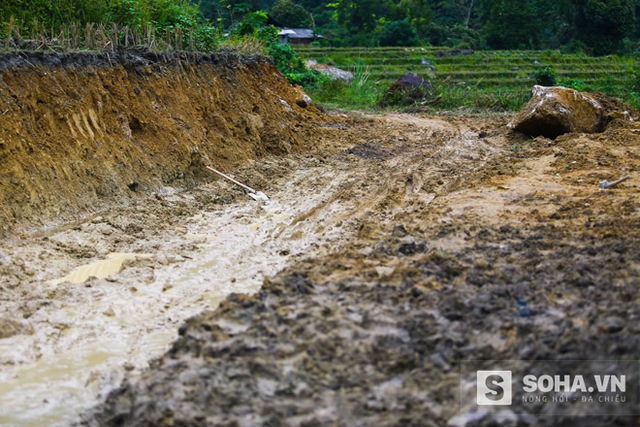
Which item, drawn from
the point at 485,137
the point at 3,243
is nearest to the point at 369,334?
the point at 3,243

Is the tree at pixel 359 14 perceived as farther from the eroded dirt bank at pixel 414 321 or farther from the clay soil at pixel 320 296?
the eroded dirt bank at pixel 414 321

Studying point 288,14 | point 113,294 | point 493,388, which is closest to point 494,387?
point 493,388

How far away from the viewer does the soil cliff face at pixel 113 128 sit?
8203 mm

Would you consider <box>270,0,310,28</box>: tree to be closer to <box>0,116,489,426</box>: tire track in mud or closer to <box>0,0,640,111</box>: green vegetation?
<box>0,0,640,111</box>: green vegetation

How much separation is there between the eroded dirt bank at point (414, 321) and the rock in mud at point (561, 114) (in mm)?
5293

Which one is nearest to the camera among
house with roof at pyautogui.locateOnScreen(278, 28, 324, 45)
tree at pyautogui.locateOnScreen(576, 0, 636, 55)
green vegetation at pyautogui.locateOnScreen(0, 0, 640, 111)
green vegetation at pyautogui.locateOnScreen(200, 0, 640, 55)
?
green vegetation at pyautogui.locateOnScreen(0, 0, 640, 111)

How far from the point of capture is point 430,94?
73.3ft

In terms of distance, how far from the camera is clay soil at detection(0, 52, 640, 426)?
404 centimetres

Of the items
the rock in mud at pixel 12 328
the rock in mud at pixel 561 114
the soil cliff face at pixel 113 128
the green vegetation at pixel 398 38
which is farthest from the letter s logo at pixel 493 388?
the rock in mud at pixel 561 114

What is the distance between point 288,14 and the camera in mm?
45812

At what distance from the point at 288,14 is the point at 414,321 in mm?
43602

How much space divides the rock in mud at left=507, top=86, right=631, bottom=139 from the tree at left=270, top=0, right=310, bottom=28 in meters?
33.8

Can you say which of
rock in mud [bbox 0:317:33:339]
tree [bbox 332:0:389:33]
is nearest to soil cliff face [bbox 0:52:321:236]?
rock in mud [bbox 0:317:33:339]

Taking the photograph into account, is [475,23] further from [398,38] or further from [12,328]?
[12,328]
